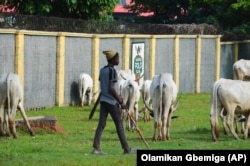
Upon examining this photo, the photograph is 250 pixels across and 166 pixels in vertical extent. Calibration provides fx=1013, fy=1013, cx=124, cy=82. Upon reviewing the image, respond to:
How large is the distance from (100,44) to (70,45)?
229cm

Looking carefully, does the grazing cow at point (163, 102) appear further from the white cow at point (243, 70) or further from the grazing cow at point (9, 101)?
the white cow at point (243, 70)

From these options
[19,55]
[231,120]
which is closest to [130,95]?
[231,120]

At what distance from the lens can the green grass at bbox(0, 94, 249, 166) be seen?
1758 cm

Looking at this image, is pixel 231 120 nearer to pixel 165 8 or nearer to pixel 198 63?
pixel 198 63

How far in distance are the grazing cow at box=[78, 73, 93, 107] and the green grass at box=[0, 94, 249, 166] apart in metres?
1.37

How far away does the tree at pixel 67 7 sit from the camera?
40031mm

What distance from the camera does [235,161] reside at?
A: 15.4 metres

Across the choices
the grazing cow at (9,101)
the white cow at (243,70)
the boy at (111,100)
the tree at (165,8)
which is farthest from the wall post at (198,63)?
the boy at (111,100)

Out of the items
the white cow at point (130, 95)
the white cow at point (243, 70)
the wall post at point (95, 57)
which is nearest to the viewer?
the white cow at point (130, 95)

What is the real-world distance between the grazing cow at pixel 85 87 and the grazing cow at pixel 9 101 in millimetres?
11038

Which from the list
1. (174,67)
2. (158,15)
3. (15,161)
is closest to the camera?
(15,161)

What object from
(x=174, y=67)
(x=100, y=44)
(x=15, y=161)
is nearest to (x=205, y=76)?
(x=174, y=67)

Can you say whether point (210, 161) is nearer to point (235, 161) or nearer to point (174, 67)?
point (235, 161)

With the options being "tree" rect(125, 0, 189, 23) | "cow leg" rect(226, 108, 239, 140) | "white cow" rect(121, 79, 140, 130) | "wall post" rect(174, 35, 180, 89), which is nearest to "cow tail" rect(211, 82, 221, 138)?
"cow leg" rect(226, 108, 239, 140)
